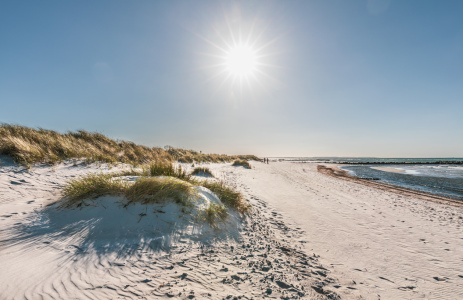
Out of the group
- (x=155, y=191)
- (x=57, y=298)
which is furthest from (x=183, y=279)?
(x=155, y=191)

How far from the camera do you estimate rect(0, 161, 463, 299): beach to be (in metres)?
2.22

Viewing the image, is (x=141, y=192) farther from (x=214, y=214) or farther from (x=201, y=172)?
(x=201, y=172)

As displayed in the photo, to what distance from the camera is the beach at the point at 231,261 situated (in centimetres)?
222

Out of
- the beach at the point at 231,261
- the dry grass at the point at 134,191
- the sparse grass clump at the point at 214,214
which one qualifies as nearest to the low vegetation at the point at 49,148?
the beach at the point at 231,261

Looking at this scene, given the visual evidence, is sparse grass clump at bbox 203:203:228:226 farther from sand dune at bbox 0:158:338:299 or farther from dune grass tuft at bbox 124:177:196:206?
dune grass tuft at bbox 124:177:196:206

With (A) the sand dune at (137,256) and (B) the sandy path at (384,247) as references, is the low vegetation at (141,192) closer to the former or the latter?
(A) the sand dune at (137,256)

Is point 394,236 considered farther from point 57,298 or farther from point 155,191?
point 57,298

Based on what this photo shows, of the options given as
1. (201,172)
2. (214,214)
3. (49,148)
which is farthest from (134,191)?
(201,172)

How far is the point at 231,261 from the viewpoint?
3070 millimetres

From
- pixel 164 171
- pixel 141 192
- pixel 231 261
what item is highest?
pixel 164 171

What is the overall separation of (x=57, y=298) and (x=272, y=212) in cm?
531

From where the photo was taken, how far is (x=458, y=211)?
8461 millimetres

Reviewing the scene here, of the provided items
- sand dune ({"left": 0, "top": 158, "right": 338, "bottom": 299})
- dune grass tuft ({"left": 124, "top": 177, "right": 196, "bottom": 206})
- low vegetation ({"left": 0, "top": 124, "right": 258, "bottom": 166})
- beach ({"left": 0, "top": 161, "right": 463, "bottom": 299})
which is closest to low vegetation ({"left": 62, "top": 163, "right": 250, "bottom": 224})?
dune grass tuft ({"left": 124, "top": 177, "right": 196, "bottom": 206})

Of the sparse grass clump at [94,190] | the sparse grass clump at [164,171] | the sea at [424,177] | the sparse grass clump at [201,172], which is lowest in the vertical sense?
the sea at [424,177]
